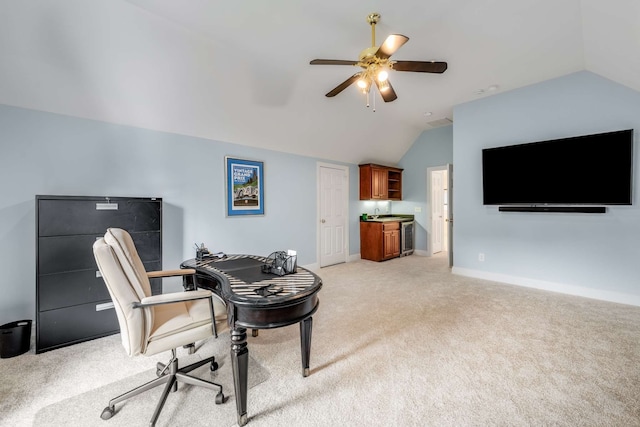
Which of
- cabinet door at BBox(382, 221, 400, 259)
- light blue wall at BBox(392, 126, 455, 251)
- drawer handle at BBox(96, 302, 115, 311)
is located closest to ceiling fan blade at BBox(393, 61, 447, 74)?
drawer handle at BBox(96, 302, 115, 311)

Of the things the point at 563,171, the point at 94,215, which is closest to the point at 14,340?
the point at 94,215

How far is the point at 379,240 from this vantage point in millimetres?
5840

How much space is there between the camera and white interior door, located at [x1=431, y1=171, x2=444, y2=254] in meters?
6.50

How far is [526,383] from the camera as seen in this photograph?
1.88m

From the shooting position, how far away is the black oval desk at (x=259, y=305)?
60.6 inches

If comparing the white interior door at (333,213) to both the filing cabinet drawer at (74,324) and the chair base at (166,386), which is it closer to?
the filing cabinet drawer at (74,324)

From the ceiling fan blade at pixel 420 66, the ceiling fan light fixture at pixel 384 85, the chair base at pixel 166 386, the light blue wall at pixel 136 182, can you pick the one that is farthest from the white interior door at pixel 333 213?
the chair base at pixel 166 386

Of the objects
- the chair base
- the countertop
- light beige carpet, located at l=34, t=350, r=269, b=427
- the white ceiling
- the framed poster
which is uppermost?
the white ceiling

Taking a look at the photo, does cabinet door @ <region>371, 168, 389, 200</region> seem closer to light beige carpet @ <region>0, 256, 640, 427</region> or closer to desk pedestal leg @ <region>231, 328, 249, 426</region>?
light beige carpet @ <region>0, 256, 640, 427</region>

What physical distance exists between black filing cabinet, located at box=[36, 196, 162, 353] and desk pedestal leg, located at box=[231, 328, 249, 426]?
1.95 meters

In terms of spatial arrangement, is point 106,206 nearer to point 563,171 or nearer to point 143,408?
point 143,408

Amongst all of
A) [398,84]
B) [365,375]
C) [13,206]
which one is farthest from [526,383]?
[13,206]

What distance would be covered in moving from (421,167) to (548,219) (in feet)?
10.1

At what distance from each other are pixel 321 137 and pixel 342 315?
3.16 metres
